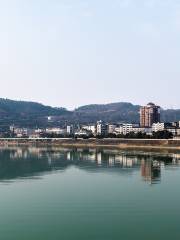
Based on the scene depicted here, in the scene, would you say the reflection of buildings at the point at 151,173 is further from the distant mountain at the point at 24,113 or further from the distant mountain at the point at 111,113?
the distant mountain at the point at 111,113

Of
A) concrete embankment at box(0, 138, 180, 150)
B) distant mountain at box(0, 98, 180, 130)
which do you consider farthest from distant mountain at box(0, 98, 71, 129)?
concrete embankment at box(0, 138, 180, 150)

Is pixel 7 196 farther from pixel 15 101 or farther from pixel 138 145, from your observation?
pixel 15 101

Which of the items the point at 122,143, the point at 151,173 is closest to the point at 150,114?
the point at 122,143

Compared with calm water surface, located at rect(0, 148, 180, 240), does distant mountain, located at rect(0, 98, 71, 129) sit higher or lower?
higher

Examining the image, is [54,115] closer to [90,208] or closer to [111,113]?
[111,113]

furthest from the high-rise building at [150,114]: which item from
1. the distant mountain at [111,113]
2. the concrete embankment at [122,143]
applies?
the distant mountain at [111,113]

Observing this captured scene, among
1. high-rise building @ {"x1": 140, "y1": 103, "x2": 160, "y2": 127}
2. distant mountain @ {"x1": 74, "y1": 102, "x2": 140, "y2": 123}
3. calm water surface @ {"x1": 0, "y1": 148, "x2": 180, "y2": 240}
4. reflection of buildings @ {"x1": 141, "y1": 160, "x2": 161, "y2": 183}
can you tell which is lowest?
calm water surface @ {"x1": 0, "y1": 148, "x2": 180, "y2": 240}

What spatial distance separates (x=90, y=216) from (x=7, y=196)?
453cm

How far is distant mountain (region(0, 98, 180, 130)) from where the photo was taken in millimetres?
138325

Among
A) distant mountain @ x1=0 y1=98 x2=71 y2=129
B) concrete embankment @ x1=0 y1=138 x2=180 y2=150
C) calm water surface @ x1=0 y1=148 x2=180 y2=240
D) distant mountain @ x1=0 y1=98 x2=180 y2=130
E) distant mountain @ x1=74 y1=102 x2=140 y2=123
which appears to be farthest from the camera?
distant mountain @ x1=74 y1=102 x2=140 y2=123

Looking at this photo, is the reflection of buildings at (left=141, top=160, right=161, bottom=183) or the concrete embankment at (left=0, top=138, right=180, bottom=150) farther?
the concrete embankment at (left=0, top=138, right=180, bottom=150)

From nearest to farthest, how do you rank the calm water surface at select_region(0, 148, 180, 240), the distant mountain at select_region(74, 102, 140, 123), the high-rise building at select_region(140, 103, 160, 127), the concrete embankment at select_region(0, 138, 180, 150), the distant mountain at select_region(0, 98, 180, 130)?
the calm water surface at select_region(0, 148, 180, 240), the concrete embankment at select_region(0, 138, 180, 150), the high-rise building at select_region(140, 103, 160, 127), the distant mountain at select_region(0, 98, 180, 130), the distant mountain at select_region(74, 102, 140, 123)

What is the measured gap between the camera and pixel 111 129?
305 feet

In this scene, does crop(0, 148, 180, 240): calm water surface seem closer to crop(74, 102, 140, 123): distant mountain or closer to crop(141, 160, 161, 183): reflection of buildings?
crop(141, 160, 161, 183): reflection of buildings
